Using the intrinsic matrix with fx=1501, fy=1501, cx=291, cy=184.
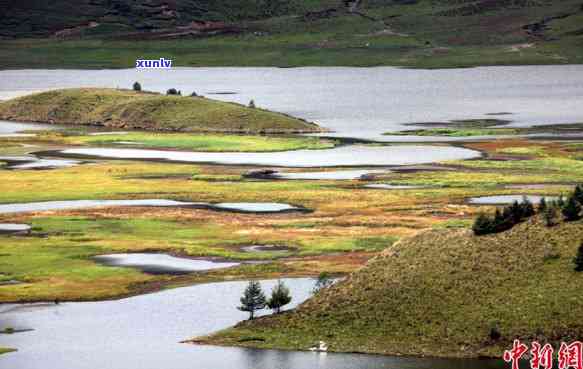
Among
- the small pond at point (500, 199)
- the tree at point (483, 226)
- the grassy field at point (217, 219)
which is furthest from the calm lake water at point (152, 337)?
the small pond at point (500, 199)

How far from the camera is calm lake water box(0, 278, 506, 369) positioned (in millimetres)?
53375

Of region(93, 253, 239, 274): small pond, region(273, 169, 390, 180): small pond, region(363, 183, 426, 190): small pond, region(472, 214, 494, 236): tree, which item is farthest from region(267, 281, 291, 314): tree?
region(273, 169, 390, 180): small pond

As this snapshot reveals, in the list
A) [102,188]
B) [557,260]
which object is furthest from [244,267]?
[102,188]

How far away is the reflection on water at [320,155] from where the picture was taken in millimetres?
135225

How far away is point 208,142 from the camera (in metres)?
163

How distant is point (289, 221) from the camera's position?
9106cm

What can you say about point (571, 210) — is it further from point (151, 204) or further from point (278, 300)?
point (151, 204)

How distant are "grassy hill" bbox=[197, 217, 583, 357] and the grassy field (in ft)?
37.9

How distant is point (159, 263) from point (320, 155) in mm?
68919

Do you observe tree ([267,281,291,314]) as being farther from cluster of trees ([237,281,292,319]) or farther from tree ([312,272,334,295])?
tree ([312,272,334,295])

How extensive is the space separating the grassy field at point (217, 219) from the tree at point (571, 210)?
48.6 feet

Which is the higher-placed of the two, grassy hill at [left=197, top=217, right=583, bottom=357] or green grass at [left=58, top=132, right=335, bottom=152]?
green grass at [left=58, top=132, right=335, bottom=152]

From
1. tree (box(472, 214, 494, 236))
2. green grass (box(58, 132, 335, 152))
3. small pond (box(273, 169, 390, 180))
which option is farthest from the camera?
green grass (box(58, 132, 335, 152))

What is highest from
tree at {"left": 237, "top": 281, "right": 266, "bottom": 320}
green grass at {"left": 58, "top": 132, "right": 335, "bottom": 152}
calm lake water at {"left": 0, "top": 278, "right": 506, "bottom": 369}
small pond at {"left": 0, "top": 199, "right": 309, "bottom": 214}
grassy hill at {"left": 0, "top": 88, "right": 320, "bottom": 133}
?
grassy hill at {"left": 0, "top": 88, "right": 320, "bottom": 133}
